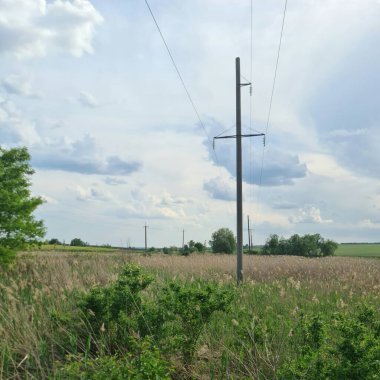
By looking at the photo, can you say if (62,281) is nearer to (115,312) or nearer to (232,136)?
(115,312)

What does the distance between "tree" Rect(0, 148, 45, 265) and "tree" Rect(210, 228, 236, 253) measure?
62.4m

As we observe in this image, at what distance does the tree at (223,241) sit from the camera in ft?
272

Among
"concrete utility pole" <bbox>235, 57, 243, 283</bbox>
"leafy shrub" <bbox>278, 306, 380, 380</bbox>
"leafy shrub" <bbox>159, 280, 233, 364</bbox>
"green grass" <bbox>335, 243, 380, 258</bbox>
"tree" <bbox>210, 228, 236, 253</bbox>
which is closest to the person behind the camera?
"leafy shrub" <bbox>278, 306, 380, 380</bbox>

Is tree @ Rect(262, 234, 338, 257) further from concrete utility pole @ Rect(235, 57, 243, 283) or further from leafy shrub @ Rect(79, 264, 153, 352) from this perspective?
leafy shrub @ Rect(79, 264, 153, 352)

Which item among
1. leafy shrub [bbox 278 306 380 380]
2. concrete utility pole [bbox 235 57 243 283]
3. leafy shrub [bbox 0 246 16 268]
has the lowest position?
leafy shrub [bbox 278 306 380 380]

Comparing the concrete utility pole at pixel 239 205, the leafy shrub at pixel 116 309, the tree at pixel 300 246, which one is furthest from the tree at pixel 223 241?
the leafy shrub at pixel 116 309

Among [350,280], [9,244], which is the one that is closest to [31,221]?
[9,244]

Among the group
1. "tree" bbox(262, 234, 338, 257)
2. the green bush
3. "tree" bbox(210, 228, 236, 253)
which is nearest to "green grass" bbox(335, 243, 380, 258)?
"tree" bbox(262, 234, 338, 257)

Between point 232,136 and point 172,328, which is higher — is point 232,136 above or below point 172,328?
above

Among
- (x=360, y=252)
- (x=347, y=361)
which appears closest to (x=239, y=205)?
(x=347, y=361)

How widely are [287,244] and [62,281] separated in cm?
7876

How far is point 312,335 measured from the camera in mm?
6031

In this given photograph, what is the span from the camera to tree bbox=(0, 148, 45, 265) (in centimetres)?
2005

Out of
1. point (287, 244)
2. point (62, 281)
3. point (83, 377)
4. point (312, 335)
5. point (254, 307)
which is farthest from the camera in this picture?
point (287, 244)
